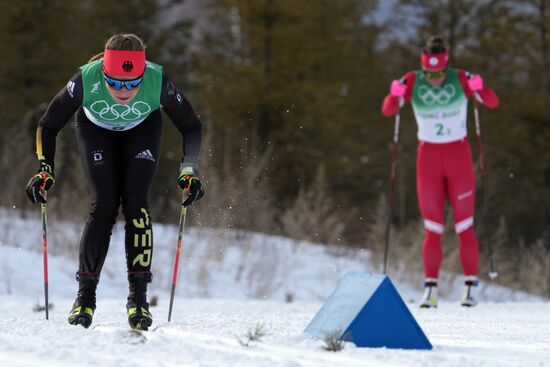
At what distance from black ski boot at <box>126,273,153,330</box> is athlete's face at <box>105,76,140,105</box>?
947mm

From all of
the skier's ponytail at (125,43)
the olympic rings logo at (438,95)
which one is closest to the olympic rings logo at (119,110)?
the skier's ponytail at (125,43)

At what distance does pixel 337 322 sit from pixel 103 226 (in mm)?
1437

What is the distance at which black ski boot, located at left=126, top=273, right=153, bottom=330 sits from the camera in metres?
4.74

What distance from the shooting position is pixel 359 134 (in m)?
28.1

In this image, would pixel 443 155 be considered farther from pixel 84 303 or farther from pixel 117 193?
pixel 84 303

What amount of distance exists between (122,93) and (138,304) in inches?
44.7

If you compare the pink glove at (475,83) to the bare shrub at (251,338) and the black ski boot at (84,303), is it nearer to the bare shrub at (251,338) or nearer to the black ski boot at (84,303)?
the black ski boot at (84,303)

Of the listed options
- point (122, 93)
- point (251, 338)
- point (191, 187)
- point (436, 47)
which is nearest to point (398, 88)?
point (436, 47)

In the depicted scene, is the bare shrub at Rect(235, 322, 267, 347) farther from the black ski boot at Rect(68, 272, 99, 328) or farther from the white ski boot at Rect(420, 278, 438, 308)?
the white ski boot at Rect(420, 278, 438, 308)

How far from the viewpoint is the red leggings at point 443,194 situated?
8.09m

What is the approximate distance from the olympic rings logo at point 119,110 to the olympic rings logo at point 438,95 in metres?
3.80

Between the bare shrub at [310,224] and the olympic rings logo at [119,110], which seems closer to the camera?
the olympic rings logo at [119,110]

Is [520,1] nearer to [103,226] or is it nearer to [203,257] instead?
[203,257]

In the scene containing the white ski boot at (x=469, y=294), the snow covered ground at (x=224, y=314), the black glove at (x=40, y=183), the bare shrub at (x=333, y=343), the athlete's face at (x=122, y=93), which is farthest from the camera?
the white ski boot at (x=469, y=294)
